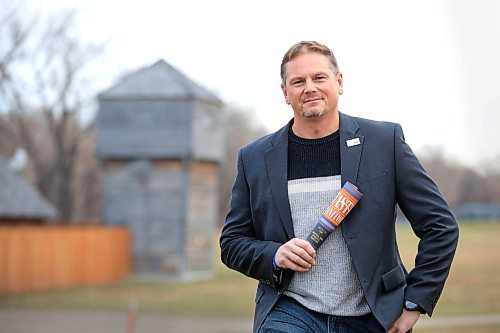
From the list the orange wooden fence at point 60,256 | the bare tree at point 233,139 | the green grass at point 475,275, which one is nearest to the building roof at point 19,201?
the orange wooden fence at point 60,256

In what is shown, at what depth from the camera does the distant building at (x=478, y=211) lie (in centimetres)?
2311

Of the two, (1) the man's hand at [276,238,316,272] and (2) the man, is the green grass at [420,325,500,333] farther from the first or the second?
(1) the man's hand at [276,238,316,272]

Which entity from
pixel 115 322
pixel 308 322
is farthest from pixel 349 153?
pixel 115 322

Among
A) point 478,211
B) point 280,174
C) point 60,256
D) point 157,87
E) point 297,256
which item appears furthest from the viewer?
point 157,87

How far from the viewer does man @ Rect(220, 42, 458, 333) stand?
10.5 feet

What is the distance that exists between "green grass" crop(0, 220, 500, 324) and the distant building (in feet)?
1.53

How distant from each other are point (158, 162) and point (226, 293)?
4.77 m

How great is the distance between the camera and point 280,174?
3.39 metres

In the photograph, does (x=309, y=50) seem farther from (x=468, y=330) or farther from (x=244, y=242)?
(x=468, y=330)

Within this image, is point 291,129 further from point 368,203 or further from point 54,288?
point 54,288

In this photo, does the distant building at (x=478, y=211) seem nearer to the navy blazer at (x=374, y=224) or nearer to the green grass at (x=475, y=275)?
the green grass at (x=475, y=275)

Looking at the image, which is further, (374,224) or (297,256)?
(374,224)

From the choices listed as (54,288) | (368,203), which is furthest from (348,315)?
(54,288)

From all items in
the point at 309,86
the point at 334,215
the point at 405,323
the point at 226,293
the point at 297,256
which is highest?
the point at 309,86
